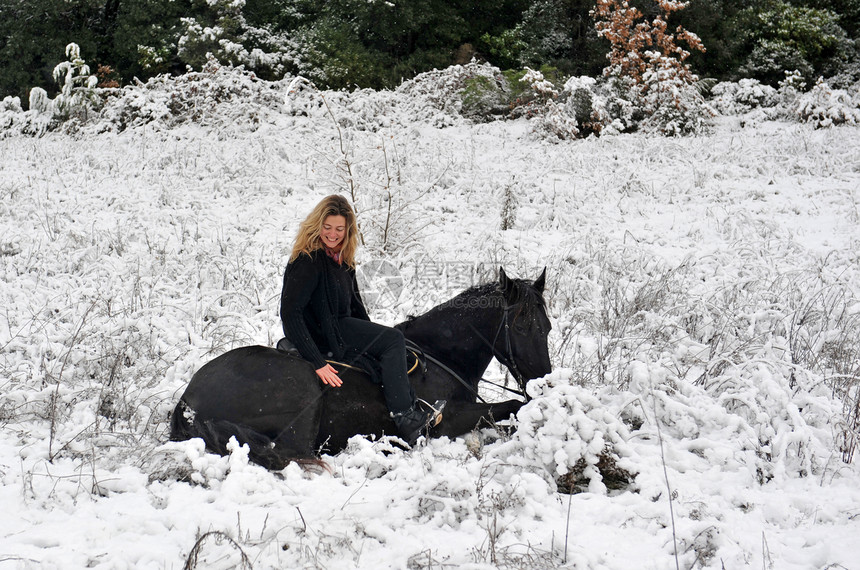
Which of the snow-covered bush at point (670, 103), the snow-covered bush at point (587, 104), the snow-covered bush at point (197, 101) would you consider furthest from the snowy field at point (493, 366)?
the snow-covered bush at point (197, 101)

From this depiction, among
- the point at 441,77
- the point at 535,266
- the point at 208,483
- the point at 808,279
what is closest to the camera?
the point at 208,483

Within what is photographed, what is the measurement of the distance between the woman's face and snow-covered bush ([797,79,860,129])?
1285 centimetres

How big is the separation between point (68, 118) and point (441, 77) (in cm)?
927

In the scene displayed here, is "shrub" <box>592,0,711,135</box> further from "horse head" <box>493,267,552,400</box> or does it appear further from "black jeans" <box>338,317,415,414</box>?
"black jeans" <box>338,317,415,414</box>

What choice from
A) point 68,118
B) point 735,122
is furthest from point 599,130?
point 68,118

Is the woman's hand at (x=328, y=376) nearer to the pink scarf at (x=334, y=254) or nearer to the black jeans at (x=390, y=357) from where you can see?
the black jeans at (x=390, y=357)

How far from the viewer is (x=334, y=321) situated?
3.88 metres

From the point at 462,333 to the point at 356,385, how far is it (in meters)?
0.79

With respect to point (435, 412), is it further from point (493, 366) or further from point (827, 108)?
point (827, 108)

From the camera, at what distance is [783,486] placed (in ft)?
10.4

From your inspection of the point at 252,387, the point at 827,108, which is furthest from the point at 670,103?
the point at 252,387

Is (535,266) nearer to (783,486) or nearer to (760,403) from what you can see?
(760,403)

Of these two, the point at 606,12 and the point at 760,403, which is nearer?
the point at 760,403

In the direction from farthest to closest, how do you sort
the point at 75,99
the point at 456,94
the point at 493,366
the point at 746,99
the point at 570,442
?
the point at 456,94, the point at 746,99, the point at 75,99, the point at 493,366, the point at 570,442
